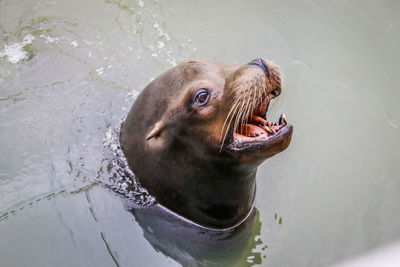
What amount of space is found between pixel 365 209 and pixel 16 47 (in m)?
4.66

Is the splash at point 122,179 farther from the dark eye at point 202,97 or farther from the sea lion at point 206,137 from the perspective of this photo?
the dark eye at point 202,97

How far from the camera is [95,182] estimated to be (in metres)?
4.63

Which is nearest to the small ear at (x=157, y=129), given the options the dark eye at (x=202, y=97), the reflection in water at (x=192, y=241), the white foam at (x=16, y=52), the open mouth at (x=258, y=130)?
the dark eye at (x=202, y=97)

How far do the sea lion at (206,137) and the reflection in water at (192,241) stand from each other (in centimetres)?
9

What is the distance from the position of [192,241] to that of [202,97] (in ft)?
4.55

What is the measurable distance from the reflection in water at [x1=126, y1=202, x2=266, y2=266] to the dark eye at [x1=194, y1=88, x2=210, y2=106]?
1.22 m

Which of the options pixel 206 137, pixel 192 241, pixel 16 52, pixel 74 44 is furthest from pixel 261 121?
pixel 16 52

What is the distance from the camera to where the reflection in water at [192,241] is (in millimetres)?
4195

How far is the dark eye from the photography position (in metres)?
→ 3.55

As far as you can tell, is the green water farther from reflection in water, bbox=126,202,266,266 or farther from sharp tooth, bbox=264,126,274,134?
sharp tooth, bbox=264,126,274,134

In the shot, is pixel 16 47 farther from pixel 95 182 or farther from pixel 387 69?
pixel 387 69

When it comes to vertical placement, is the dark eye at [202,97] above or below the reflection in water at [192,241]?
above

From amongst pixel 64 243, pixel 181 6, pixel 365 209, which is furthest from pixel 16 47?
pixel 365 209

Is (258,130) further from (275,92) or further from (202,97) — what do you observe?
(202,97)
